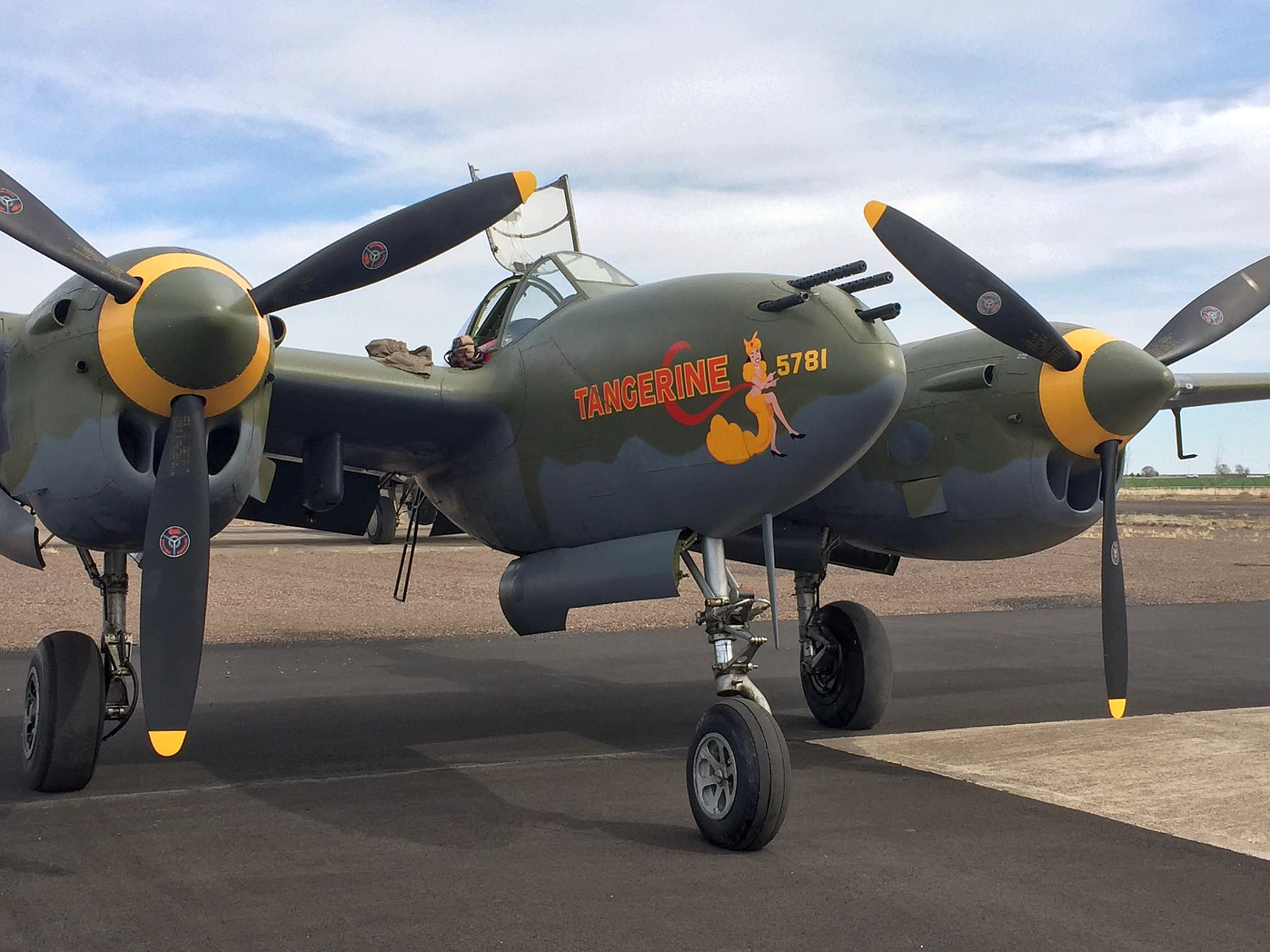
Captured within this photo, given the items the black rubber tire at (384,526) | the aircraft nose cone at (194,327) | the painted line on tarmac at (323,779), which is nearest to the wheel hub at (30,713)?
the painted line on tarmac at (323,779)

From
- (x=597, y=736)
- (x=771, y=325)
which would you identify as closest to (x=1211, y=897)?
(x=771, y=325)

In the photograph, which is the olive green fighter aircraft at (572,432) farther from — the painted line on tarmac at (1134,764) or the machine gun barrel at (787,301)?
the painted line on tarmac at (1134,764)

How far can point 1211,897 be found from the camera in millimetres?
5941

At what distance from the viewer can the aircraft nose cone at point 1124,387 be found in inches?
359

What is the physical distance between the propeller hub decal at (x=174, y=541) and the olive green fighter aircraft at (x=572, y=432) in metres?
0.03

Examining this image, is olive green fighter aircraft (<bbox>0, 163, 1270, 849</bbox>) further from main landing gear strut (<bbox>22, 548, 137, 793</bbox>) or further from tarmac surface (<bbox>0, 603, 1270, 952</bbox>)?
tarmac surface (<bbox>0, 603, 1270, 952</bbox>)

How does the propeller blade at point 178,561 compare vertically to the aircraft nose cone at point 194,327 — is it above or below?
below

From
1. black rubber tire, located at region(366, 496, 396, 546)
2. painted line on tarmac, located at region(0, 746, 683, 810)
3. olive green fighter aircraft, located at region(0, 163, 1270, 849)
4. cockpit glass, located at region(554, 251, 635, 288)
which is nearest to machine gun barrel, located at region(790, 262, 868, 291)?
olive green fighter aircraft, located at region(0, 163, 1270, 849)

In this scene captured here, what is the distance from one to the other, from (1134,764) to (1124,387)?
296 centimetres

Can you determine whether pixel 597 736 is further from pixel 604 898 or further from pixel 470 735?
pixel 604 898

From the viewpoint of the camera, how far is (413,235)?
300 inches

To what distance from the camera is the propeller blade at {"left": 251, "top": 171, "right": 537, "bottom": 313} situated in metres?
7.43

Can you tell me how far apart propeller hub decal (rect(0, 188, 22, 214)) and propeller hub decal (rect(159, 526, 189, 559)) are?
205 cm

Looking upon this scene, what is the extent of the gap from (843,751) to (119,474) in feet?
20.0
